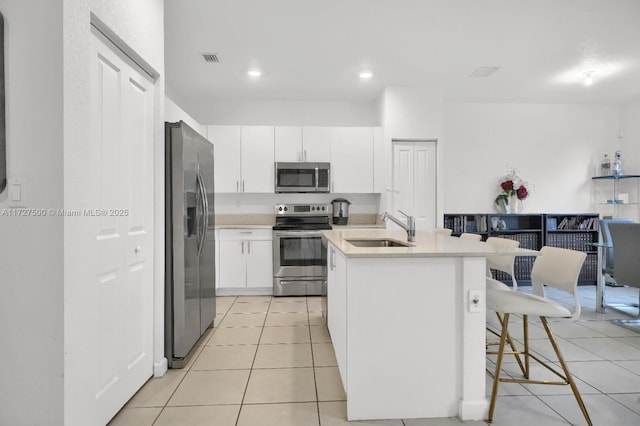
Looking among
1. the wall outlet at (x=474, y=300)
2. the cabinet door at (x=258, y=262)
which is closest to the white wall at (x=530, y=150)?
the cabinet door at (x=258, y=262)

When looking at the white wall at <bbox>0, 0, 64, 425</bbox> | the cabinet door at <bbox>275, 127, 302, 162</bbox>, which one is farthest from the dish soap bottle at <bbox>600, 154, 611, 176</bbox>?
the white wall at <bbox>0, 0, 64, 425</bbox>

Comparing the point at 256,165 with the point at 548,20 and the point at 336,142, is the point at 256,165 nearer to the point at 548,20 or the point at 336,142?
the point at 336,142

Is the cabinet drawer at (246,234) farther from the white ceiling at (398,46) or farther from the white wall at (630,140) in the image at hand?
the white wall at (630,140)

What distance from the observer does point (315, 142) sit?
16.2ft

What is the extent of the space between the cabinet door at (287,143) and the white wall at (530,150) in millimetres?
2310

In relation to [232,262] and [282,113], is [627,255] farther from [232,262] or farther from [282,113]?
[282,113]

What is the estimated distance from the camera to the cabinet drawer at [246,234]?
4.70m

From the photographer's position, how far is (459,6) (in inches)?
112

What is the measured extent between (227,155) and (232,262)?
1.45 m

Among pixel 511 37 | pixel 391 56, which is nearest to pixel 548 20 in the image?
pixel 511 37

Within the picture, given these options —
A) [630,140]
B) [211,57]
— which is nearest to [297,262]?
[211,57]

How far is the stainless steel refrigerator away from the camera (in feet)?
8.27

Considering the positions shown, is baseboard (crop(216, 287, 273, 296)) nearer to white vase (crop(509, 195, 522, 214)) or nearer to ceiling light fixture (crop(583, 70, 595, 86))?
white vase (crop(509, 195, 522, 214))

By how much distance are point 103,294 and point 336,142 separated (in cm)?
366
